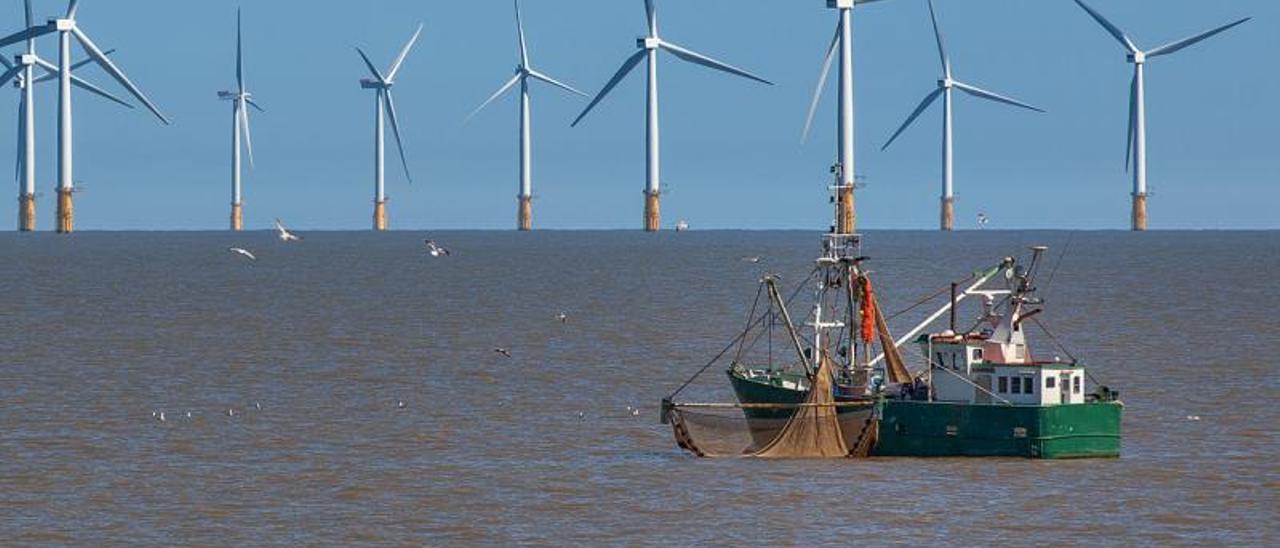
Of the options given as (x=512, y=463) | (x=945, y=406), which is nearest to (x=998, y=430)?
(x=945, y=406)

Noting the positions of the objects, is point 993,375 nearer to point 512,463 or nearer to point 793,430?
point 793,430

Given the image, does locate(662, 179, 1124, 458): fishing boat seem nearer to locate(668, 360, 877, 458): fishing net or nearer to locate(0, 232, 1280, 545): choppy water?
locate(668, 360, 877, 458): fishing net

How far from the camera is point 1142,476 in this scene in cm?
8331

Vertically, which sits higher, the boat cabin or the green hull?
the boat cabin

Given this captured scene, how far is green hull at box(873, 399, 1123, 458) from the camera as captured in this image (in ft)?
277

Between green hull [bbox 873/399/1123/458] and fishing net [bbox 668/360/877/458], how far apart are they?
95 centimetres

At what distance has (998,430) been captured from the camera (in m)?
84.5

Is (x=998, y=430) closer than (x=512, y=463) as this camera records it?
Yes

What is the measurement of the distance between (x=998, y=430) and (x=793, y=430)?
7293 millimetres

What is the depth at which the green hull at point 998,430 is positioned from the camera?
84312mm

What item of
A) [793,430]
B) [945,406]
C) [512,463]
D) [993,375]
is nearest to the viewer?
[993,375]

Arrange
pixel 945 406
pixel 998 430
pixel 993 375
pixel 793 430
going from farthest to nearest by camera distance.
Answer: pixel 793 430 < pixel 945 406 < pixel 998 430 < pixel 993 375

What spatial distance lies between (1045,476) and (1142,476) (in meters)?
3.56

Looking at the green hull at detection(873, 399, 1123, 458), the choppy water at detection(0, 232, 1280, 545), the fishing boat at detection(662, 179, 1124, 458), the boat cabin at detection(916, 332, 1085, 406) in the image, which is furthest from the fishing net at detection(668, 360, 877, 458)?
the boat cabin at detection(916, 332, 1085, 406)
